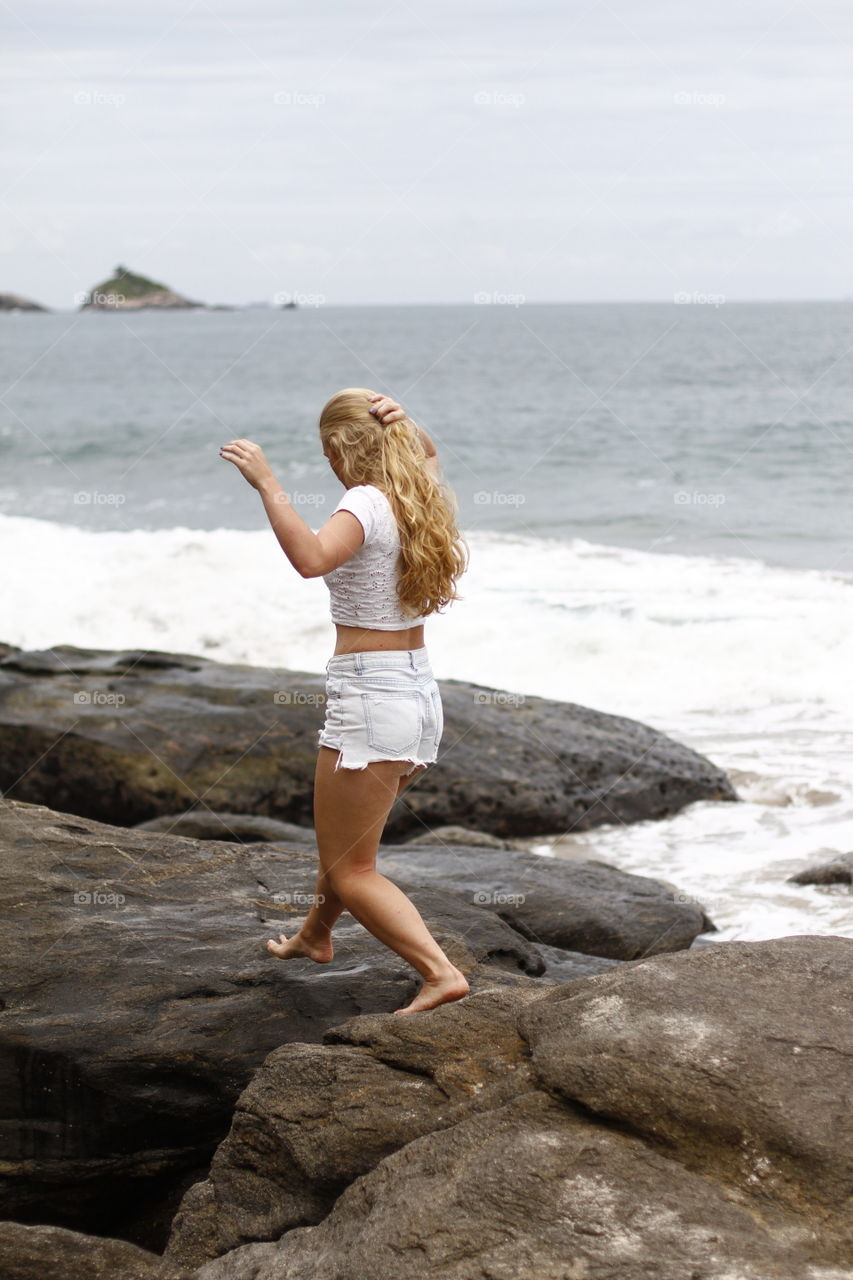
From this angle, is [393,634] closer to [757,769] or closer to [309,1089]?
[309,1089]

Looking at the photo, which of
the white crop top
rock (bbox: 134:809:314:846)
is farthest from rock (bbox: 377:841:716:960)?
the white crop top

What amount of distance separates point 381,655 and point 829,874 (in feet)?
12.3

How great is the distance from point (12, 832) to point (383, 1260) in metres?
2.67

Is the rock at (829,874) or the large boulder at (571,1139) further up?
the large boulder at (571,1139)

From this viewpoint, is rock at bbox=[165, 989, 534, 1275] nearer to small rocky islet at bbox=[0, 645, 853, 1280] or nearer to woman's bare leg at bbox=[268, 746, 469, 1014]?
small rocky islet at bbox=[0, 645, 853, 1280]

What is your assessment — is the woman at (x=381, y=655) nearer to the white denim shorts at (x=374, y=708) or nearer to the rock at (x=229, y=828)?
the white denim shorts at (x=374, y=708)

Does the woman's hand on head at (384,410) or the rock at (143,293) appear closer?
the woman's hand on head at (384,410)

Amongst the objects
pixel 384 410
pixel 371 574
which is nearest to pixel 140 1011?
pixel 371 574

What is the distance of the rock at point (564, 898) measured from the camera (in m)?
5.37

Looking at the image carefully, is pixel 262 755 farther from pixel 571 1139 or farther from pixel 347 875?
pixel 571 1139

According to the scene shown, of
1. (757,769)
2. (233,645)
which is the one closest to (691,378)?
(233,645)

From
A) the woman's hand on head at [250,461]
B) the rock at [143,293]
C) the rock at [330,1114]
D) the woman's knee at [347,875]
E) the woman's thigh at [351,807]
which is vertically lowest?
the rock at [330,1114]

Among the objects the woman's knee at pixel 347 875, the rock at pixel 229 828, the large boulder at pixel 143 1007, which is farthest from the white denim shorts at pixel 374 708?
the rock at pixel 229 828

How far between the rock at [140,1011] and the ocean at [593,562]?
1.60m
